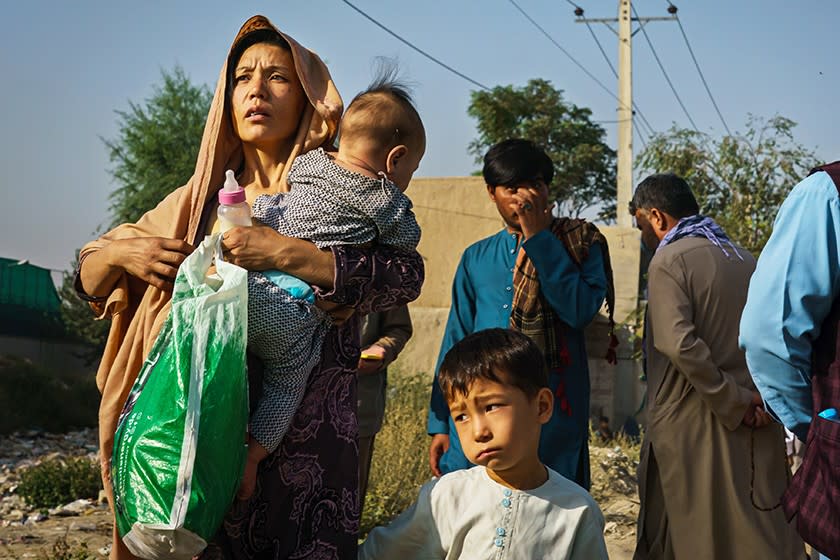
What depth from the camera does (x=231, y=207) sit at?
9.02 feet

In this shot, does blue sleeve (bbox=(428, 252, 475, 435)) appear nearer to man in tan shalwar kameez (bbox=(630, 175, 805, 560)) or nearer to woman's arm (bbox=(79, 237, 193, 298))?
man in tan shalwar kameez (bbox=(630, 175, 805, 560))

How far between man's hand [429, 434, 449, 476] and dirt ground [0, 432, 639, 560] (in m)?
2.07

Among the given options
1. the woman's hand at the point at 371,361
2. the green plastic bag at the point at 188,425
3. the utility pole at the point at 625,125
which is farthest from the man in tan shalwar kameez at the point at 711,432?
the utility pole at the point at 625,125

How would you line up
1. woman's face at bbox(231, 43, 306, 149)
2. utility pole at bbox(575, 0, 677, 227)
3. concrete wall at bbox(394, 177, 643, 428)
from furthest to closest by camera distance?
utility pole at bbox(575, 0, 677, 227)
concrete wall at bbox(394, 177, 643, 428)
woman's face at bbox(231, 43, 306, 149)

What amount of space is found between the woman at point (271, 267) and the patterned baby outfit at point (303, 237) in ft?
0.18

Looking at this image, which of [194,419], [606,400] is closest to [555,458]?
[194,419]

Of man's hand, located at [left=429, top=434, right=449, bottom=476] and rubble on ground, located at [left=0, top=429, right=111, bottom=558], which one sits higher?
man's hand, located at [left=429, top=434, right=449, bottom=476]

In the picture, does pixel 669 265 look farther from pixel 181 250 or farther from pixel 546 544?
pixel 181 250

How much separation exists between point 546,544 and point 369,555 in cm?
46

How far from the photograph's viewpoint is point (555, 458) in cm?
443

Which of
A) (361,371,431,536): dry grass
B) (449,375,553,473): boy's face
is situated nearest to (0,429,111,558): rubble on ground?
(361,371,431,536): dry grass

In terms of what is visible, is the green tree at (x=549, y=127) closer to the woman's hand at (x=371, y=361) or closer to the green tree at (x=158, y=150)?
the green tree at (x=158, y=150)

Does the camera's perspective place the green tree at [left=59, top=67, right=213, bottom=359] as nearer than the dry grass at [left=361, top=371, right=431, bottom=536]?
No

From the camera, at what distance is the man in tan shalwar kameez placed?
4.96 m
